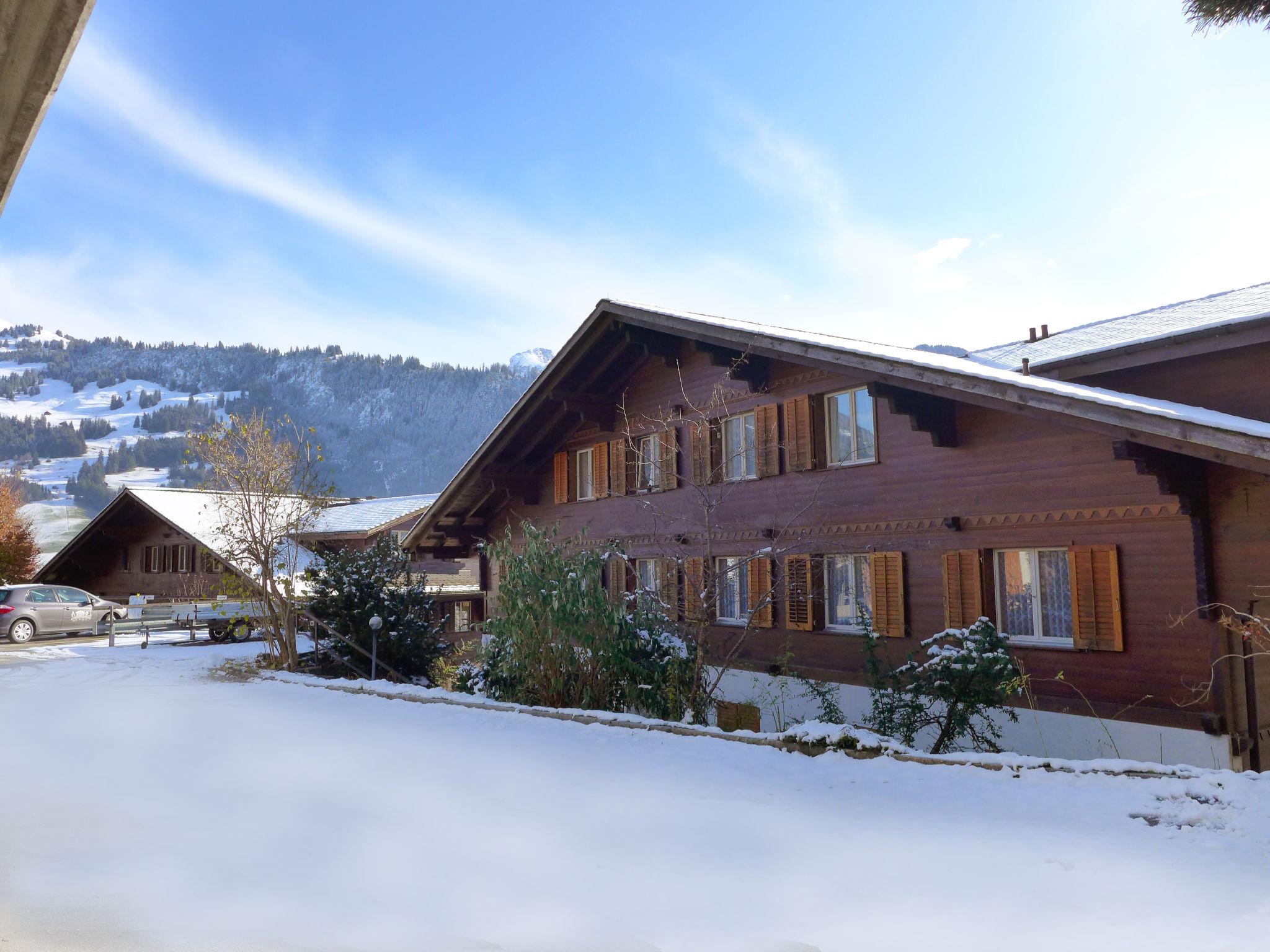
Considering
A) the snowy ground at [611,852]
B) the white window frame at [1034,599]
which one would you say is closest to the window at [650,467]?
the white window frame at [1034,599]

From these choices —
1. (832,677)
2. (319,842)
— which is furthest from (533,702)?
(319,842)

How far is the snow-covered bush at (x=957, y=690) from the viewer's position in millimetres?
9133

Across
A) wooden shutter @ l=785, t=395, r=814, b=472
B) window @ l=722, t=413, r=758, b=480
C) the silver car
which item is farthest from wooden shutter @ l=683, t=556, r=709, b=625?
the silver car

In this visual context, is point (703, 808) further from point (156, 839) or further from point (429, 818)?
point (156, 839)

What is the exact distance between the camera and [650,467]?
16641 millimetres

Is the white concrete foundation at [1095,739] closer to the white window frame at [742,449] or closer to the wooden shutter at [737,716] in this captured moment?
the wooden shutter at [737,716]

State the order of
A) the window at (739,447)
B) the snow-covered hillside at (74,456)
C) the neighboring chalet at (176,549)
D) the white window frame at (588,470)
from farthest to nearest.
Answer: the snow-covered hillside at (74,456) → the neighboring chalet at (176,549) → the white window frame at (588,470) → the window at (739,447)

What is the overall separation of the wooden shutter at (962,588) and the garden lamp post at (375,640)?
8.95m

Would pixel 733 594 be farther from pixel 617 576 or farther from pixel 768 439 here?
pixel 617 576

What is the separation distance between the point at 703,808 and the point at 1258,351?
7.86 meters

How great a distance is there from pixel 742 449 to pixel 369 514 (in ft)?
76.0

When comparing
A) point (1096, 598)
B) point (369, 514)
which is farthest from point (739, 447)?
point (369, 514)

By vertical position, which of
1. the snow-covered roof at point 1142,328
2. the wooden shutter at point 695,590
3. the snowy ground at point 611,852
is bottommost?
the snowy ground at point 611,852

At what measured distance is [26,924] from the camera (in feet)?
14.9
